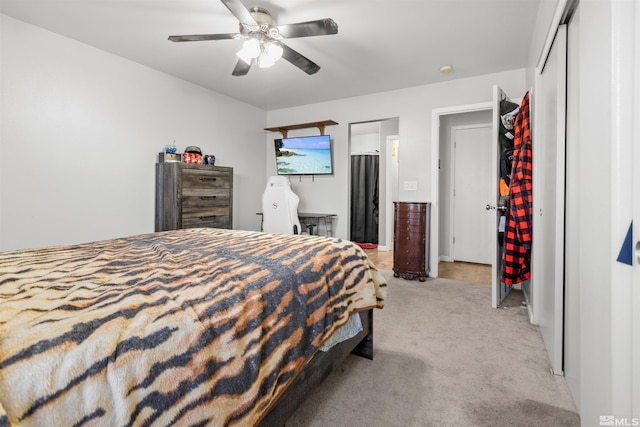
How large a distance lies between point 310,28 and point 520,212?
2.15 metres

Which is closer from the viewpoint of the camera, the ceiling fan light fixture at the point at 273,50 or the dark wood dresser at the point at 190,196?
the ceiling fan light fixture at the point at 273,50

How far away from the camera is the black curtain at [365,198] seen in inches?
242

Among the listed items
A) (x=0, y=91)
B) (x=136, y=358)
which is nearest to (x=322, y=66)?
(x=0, y=91)

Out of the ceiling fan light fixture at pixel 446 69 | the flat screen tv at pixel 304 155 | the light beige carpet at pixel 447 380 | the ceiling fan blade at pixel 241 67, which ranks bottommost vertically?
the light beige carpet at pixel 447 380

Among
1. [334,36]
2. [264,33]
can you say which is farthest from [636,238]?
[334,36]

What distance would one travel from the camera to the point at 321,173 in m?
4.70

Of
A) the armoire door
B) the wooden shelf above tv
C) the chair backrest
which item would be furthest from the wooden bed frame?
the wooden shelf above tv

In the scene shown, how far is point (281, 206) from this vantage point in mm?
3533

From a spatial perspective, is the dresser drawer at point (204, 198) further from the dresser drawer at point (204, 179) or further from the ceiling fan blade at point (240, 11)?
the ceiling fan blade at point (240, 11)

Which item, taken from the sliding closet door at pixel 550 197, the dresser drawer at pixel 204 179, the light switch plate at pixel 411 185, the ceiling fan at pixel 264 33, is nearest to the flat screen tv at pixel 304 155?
the light switch plate at pixel 411 185

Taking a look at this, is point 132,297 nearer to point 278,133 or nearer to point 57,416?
point 57,416

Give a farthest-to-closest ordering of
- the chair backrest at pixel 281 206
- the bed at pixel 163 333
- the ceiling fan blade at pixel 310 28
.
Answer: the chair backrest at pixel 281 206, the ceiling fan blade at pixel 310 28, the bed at pixel 163 333

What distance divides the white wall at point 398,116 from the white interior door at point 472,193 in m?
1.01

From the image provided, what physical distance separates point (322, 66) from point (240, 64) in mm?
1117
